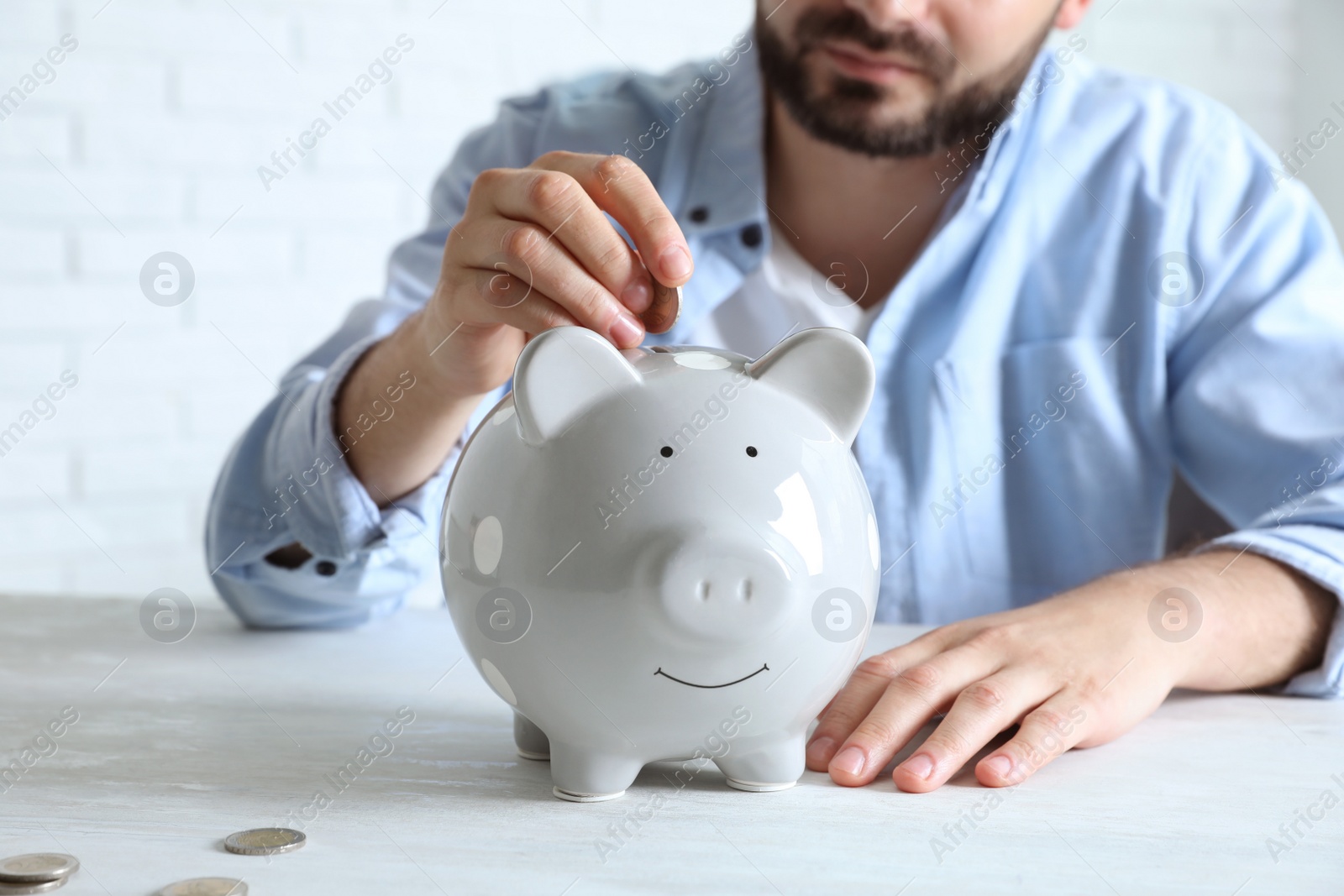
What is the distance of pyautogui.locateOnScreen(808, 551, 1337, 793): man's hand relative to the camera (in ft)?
2.35

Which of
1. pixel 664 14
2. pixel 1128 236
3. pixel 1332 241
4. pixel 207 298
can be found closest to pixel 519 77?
pixel 664 14

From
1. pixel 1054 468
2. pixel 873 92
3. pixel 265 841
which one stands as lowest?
pixel 1054 468

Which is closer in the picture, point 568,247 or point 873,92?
point 568,247

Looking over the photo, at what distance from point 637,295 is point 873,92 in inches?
25.7

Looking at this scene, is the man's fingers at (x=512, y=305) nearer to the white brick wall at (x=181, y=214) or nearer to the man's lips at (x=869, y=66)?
the man's lips at (x=869, y=66)

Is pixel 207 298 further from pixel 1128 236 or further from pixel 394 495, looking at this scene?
pixel 1128 236

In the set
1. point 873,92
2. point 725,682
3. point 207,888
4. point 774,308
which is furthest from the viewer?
point 774,308

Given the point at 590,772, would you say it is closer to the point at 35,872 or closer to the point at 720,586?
the point at 720,586

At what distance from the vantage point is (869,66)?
1.27m

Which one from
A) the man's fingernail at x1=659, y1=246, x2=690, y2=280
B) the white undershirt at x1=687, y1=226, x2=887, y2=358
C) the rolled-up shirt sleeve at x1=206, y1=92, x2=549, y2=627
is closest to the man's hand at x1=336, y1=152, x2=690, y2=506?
the man's fingernail at x1=659, y1=246, x2=690, y2=280

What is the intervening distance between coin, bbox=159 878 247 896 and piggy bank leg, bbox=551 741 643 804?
7.7 inches

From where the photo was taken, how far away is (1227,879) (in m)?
0.57

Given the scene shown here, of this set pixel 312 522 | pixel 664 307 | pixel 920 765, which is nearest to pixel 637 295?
pixel 664 307

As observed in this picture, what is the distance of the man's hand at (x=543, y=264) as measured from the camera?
734mm
